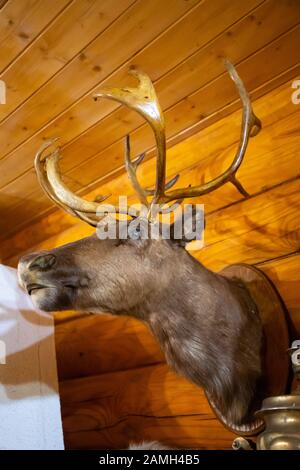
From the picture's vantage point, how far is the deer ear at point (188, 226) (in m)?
1.30

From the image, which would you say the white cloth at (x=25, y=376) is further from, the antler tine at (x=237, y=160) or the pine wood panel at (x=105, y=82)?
the antler tine at (x=237, y=160)

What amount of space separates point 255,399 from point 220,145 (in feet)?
2.81

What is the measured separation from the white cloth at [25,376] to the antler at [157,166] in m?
0.60

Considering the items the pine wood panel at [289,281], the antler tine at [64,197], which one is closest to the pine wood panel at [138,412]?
the pine wood panel at [289,281]

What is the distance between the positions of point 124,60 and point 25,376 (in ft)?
3.76

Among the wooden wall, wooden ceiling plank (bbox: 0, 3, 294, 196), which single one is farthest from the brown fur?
wooden ceiling plank (bbox: 0, 3, 294, 196)

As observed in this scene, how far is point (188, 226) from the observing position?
1.31m

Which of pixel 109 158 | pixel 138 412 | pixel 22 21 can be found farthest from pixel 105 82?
pixel 138 412

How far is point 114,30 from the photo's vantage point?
1272 mm

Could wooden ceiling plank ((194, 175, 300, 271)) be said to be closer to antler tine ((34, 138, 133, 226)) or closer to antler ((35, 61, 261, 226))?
antler ((35, 61, 261, 226))

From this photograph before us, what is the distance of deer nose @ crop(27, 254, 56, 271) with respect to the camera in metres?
1.21

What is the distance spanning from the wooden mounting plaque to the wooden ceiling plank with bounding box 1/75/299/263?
29 centimetres

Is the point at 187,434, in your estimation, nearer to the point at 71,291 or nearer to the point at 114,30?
the point at 71,291
